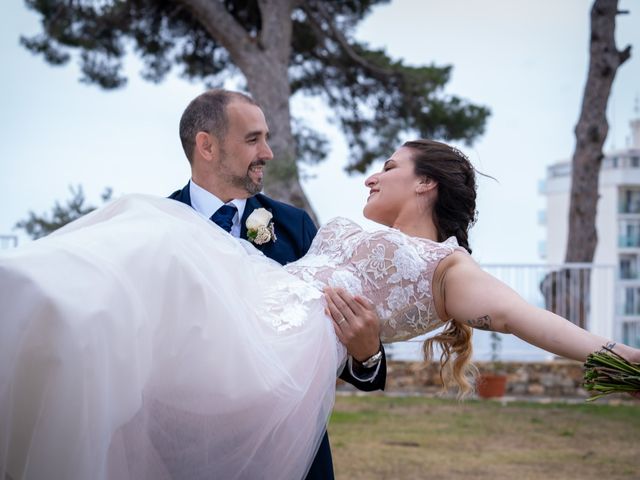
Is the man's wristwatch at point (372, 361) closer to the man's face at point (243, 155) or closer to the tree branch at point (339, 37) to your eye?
the man's face at point (243, 155)

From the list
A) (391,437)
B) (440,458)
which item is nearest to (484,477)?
(440,458)

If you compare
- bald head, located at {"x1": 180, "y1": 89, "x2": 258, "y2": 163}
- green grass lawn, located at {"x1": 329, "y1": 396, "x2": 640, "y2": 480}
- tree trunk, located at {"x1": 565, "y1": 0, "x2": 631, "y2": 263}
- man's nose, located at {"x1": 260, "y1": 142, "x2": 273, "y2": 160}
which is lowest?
green grass lawn, located at {"x1": 329, "y1": 396, "x2": 640, "y2": 480}

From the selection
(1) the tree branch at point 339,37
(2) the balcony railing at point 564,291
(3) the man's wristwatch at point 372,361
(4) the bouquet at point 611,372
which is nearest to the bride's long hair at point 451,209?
(3) the man's wristwatch at point 372,361

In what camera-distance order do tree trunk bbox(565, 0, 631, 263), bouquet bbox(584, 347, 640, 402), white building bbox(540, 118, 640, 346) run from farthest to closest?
white building bbox(540, 118, 640, 346) → tree trunk bbox(565, 0, 631, 263) → bouquet bbox(584, 347, 640, 402)

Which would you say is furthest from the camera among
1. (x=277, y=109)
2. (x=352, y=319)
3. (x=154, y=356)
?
(x=277, y=109)

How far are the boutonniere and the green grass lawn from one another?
4.68 metres

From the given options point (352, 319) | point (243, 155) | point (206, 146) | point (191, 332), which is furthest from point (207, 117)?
point (191, 332)

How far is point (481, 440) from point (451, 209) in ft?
21.5

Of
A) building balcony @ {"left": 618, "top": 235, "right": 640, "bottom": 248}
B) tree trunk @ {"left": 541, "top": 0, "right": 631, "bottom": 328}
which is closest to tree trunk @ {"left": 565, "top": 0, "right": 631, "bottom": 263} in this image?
tree trunk @ {"left": 541, "top": 0, "right": 631, "bottom": 328}

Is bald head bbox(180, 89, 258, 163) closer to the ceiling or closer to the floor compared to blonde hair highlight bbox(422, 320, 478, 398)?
closer to the ceiling

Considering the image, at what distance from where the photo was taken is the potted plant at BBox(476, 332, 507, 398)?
13531mm

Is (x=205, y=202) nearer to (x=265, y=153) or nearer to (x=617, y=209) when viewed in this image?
(x=265, y=153)

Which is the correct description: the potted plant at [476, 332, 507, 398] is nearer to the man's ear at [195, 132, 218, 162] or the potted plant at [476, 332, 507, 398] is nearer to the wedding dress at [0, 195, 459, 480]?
the man's ear at [195, 132, 218, 162]

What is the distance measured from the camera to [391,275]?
3.73m
